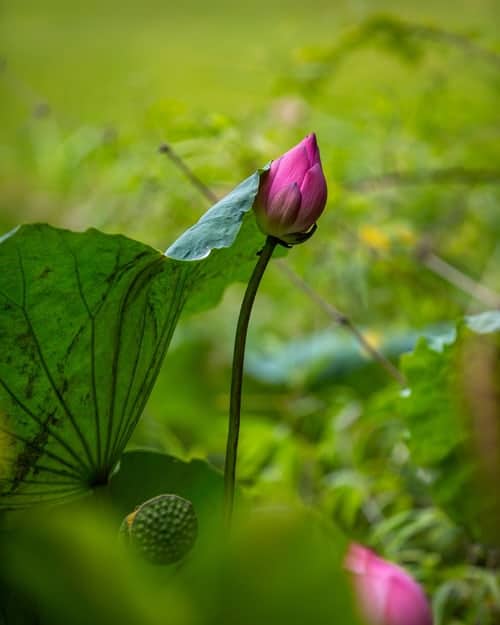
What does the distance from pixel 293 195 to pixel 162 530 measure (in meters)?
0.10

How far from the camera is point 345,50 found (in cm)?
85

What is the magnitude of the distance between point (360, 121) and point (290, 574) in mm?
860

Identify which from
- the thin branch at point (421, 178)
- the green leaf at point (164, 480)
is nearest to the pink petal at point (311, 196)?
the green leaf at point (164, 480)

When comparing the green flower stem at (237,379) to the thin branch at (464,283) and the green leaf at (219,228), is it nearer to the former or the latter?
the green leaf at (219,228)

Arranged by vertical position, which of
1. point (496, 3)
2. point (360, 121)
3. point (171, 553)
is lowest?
point (496, 3)

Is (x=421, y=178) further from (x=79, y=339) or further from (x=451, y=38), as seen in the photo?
(x=79, y=339)

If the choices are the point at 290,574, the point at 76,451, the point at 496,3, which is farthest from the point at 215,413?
the point at 496,3

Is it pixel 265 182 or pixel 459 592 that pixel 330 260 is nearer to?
pixel 459 592

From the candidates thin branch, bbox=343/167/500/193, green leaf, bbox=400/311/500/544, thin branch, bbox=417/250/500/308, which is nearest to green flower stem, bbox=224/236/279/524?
green leaf, bbox=400/311/500/544

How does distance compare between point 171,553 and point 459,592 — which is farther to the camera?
point 459,592

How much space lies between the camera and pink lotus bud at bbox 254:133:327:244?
24 cm

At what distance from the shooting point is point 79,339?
0.27 m

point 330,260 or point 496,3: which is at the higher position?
point 330,260

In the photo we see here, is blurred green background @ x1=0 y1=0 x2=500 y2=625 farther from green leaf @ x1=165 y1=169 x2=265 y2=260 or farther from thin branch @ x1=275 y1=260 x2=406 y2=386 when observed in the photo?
green leaf @ x1=165 y1=169 x2=265 y2=260
